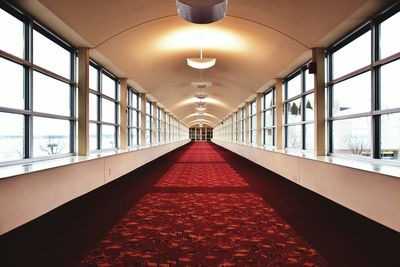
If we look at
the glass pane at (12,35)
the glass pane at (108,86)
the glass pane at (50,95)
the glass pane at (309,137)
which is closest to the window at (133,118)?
the glass pane at (108,86)

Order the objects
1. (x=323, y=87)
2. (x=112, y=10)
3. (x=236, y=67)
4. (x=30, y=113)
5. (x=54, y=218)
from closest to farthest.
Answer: (x=54, y=218) < (x=30, y=113) < (x=112, y=10) < (x=323, y=87) < (x=236, y=67)

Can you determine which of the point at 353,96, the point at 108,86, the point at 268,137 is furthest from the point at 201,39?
the point at 268,137

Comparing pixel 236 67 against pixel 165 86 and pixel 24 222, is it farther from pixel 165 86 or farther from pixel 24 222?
pixel 24 222

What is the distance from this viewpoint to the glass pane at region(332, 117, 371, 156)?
21.0 feet

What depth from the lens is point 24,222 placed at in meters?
4.66

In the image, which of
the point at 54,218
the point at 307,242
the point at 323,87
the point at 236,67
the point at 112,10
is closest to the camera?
the point at 307,242

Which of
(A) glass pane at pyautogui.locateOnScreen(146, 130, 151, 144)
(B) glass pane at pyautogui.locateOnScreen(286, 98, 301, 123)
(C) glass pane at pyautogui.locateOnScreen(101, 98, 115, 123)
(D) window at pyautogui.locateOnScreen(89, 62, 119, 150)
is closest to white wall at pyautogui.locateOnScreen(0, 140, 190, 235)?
(D) window at pyautogui.locateOnScreen(89, 62, 119, 150)

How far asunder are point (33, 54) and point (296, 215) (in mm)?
5844

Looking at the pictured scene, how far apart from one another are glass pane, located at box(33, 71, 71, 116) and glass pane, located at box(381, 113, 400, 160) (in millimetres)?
6766

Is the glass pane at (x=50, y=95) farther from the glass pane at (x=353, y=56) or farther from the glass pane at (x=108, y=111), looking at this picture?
the glass pane at (x=353, y=56)

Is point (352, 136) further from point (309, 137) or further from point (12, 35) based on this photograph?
point (12, 35)

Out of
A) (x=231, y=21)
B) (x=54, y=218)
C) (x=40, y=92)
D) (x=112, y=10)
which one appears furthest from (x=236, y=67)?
(x=54, y=218)

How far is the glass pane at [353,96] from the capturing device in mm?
6430

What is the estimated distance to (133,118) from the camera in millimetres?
14938
